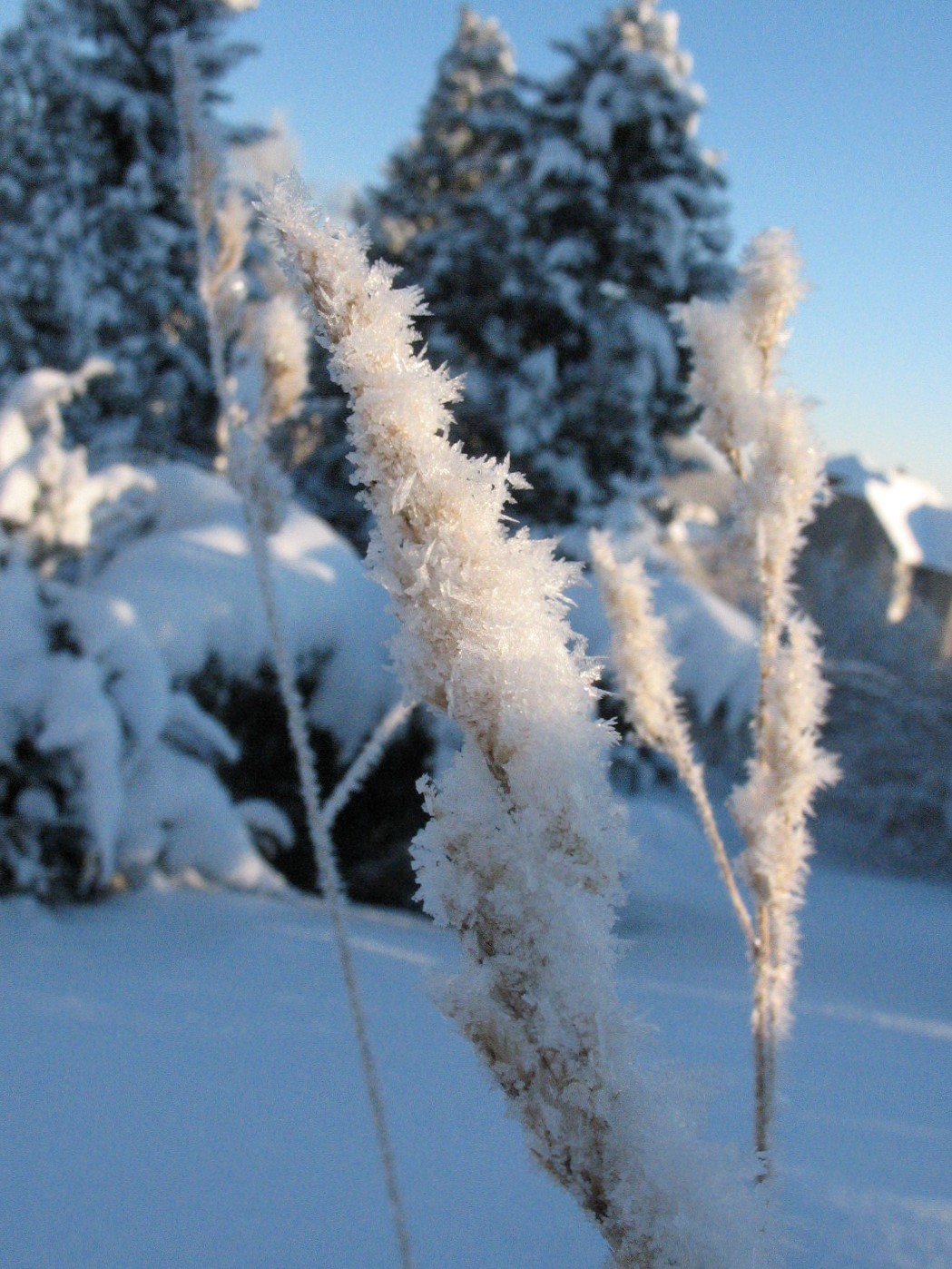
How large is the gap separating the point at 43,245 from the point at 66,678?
28.4 feet

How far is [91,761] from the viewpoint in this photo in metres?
4.01

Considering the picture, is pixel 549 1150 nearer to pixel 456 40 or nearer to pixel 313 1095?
pixel 313 1095

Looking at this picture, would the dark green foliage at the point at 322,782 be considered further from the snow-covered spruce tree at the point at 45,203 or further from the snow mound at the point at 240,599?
the snow-covered spruce tree at the point at 45,203

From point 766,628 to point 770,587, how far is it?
59mm

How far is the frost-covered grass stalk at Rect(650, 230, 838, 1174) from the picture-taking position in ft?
3.92

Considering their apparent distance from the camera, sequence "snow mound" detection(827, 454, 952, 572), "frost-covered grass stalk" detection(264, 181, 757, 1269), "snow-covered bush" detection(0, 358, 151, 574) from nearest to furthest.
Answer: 1. "frost-covered grass stalk" detection(264, 181, 757, 1269)
2. "snow-covered bush" detection(0, 358, 151, 574)
3. "snow mound" detection(827, 454, 952, 572)

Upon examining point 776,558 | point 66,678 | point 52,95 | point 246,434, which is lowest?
point 66,678

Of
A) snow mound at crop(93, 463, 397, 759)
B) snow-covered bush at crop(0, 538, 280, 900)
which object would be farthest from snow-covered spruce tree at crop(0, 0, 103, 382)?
snow-covered bush at crop(0, 538, 280, 900)

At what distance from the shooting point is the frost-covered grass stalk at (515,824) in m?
0.55

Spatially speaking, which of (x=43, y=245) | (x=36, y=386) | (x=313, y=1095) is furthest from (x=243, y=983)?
(x=43, y=245)

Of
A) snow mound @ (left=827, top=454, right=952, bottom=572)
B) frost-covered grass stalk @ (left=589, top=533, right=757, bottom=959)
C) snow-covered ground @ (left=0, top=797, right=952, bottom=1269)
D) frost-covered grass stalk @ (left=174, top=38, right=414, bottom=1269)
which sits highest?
snow mound @ (left=827, top=454, right=952, bottom=572)

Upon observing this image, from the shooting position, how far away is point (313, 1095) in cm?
232

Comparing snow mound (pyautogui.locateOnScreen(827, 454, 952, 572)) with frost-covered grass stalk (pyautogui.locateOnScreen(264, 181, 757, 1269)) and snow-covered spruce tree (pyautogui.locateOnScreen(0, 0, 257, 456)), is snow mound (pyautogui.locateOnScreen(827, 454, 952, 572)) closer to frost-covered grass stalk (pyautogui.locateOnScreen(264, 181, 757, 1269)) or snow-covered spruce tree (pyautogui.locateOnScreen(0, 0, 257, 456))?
snow-covered spruce tree (pyautogui.locateOnScreen(0, 0, 257, 456))

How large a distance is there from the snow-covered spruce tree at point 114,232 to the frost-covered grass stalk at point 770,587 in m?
9.35
